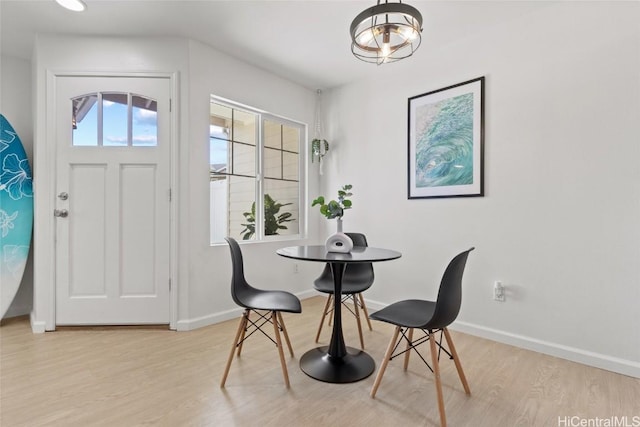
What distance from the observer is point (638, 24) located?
78.8 inches

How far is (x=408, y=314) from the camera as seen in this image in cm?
176

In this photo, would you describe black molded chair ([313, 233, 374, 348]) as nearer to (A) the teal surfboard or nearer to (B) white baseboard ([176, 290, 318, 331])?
(B) white baseboard ([176, 290, 318, 331])

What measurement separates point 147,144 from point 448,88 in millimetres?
2716

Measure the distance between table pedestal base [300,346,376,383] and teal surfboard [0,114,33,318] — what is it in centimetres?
278

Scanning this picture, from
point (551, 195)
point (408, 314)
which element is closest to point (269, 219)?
point (408, 314)

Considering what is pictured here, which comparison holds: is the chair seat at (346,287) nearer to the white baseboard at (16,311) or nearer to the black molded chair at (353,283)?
the black molded chair at (353,283)

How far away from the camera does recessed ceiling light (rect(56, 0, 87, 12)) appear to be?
2.22m

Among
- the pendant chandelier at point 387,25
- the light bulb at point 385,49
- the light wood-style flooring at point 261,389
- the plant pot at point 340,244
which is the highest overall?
the pendant chandelier at point 387,25

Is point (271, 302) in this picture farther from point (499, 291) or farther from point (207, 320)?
point (499, 291)

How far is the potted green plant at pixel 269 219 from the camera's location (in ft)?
11.2

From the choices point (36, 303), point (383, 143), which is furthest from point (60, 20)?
point (383, 143)

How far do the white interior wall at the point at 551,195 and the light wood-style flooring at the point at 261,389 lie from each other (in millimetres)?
302

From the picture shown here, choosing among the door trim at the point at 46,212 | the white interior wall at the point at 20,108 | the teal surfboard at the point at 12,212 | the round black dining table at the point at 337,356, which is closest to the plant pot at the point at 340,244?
the round black dining table at the point at 337,356

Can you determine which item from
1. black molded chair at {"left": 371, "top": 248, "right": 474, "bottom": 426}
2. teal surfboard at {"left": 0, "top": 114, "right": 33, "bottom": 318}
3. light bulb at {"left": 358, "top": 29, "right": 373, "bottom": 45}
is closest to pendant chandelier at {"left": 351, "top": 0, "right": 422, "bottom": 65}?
light bulb at {"left": 358, "top": 29, "right": 373, "bottom": 45}
